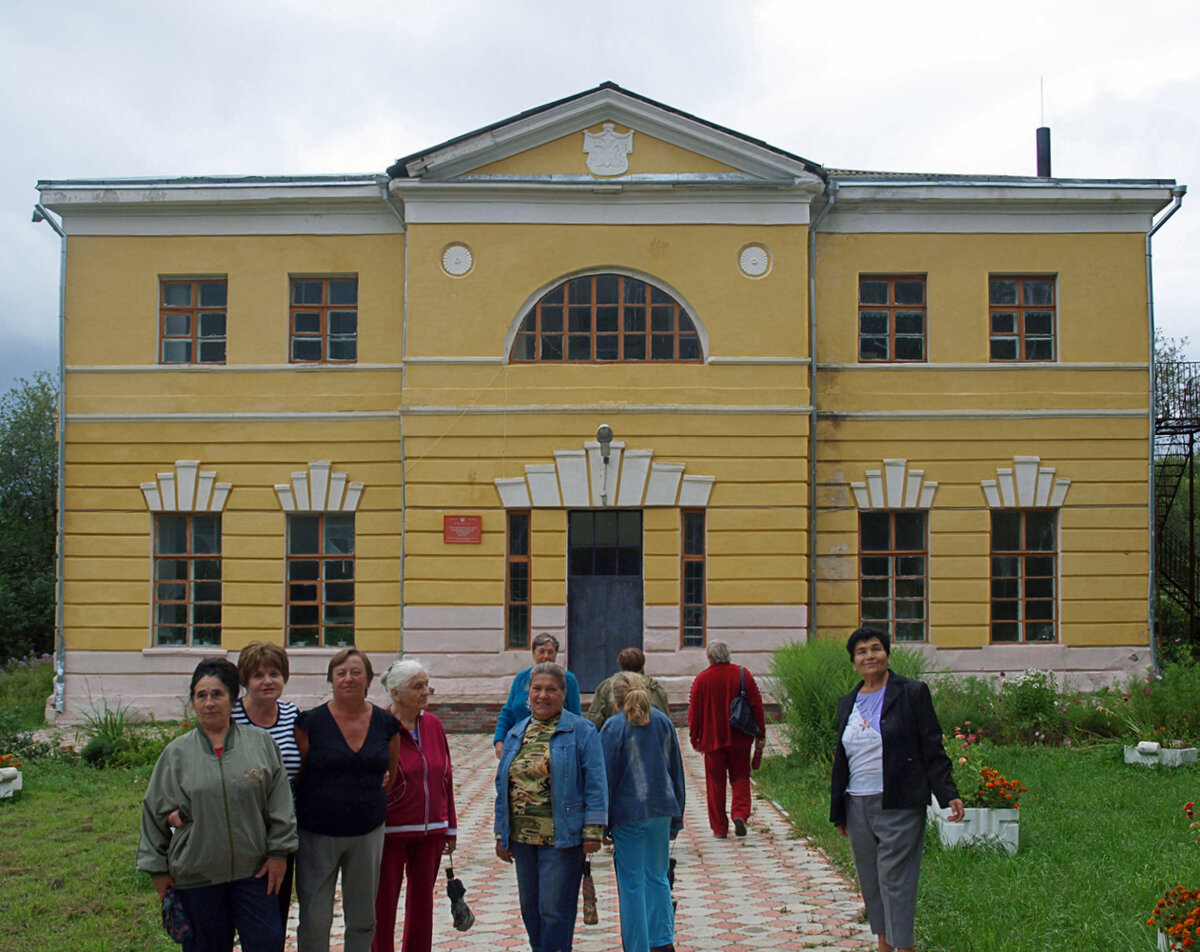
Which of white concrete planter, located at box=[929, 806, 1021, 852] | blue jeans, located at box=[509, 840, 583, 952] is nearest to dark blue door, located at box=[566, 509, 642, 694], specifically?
white concrete planter, located at box=[929, 806, 1021, 852]

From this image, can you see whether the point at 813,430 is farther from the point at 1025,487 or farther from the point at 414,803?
the point at 414,803

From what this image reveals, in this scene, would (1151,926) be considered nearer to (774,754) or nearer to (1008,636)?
(774,754)

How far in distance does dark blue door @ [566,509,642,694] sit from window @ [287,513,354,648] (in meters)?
3.41

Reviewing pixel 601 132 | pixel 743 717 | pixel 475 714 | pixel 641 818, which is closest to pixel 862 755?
pixel 641 818

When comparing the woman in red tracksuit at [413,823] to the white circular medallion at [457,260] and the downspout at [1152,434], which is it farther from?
the downspout at [1152,434]

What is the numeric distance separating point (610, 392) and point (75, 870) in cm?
1026

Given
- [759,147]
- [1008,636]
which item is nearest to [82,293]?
[759,147]

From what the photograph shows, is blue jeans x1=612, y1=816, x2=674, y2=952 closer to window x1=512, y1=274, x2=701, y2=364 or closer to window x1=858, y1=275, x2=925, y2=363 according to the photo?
window x1=512, y1=274, x2=701, y2=364

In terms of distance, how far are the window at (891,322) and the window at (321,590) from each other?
8.29 m

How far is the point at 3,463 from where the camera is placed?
2962 centimetres

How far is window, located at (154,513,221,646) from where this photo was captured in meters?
18.2

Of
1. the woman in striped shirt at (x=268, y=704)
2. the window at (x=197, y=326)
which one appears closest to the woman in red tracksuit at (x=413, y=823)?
the woman in striped shirt at (x=268, y=704)

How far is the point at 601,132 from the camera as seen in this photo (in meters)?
17.5

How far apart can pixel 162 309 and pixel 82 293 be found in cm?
118
